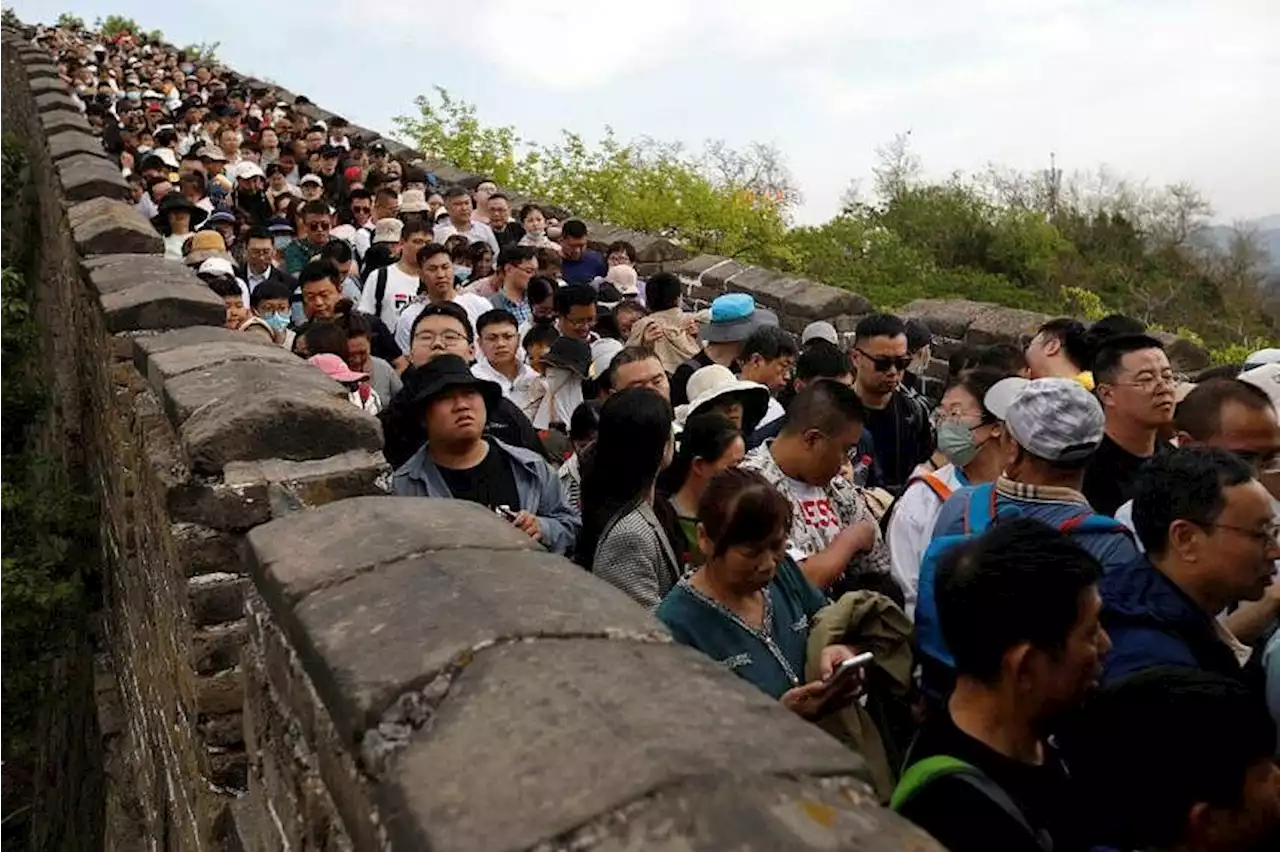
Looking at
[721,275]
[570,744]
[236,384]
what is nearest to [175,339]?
[236,384]

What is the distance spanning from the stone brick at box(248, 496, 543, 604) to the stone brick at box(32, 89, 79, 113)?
10.4 m

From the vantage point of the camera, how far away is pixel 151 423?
3461mm

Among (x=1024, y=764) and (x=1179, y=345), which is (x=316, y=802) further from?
(x=1179, y=345)

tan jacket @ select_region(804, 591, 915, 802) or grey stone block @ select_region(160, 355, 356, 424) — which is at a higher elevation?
grey stone block @ select_region(160, 355, 356, 424)

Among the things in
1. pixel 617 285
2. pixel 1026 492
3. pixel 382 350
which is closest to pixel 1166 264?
pixel 617 285

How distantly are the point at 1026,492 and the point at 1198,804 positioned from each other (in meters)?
1.18

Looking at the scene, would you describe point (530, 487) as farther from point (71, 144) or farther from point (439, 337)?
point (71, 144)

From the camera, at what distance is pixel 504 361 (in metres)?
5.95

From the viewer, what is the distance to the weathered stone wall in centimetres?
128

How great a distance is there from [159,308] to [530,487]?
5.04 feet

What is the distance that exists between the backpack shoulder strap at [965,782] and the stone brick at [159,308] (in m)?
3.28

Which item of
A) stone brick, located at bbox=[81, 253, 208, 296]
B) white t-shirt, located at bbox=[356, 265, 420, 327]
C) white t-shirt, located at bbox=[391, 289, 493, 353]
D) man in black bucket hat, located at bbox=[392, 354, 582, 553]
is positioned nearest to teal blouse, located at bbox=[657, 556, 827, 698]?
man in black bucket hat, located at bbox=[392, 354, 582, 553]

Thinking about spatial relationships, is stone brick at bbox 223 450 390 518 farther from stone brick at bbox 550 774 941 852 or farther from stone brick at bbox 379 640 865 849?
stone brick at bbox 550 774 941 852

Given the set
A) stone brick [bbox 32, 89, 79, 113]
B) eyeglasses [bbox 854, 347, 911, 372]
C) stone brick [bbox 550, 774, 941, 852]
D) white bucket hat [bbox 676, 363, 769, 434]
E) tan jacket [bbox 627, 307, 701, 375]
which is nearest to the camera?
Result: stone brick [bbox 550, 774, 941, 852]
